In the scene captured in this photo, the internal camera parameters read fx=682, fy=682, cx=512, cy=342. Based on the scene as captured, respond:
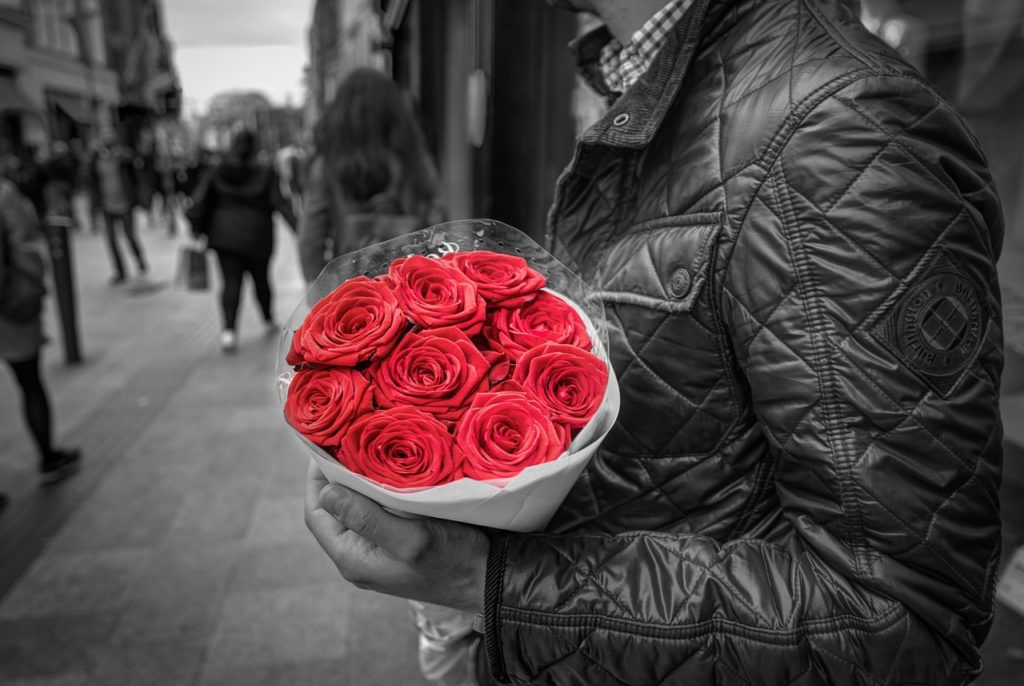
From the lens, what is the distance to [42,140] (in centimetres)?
2622

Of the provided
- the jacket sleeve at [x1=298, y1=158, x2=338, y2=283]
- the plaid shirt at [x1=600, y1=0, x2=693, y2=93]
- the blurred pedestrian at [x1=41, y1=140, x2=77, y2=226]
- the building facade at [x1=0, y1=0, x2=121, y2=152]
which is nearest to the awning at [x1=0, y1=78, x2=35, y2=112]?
the building facade at [x1=0, y1=0, x2=121, y2=152]

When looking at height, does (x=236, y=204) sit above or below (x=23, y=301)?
above

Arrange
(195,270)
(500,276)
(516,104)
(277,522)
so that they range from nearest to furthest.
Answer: (500,276)
(277,522)
(516,104)
(195,270)

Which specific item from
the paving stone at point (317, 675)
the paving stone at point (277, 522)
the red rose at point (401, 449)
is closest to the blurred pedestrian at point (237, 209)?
the paving stone at point (277, 522)

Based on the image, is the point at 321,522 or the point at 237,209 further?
the point at 237,209

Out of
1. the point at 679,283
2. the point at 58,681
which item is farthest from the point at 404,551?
the point at 58,681

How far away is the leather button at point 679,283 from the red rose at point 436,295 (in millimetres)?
263

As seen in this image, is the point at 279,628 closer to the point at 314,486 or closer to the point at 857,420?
the point at 314,486

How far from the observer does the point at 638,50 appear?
1195 millimetres

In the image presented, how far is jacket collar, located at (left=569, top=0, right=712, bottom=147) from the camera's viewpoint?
103 cm

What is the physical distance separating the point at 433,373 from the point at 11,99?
106 ft

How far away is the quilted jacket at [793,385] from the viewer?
2.56 feet

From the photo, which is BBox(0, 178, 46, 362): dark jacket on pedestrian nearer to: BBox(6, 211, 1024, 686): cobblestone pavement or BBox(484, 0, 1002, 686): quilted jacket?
BBox(6, 211, 1024, 686): cobblestone pavement

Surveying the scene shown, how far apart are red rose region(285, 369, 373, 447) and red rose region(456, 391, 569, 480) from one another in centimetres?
13
